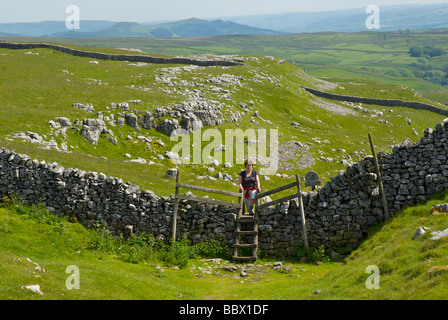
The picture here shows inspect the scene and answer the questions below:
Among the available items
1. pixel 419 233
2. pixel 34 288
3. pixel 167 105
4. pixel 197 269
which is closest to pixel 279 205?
pixel 197 269

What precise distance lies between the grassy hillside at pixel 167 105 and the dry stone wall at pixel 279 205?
3.53 m

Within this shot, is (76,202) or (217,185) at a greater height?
(76,202)

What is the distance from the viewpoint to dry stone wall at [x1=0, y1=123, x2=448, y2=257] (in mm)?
21469

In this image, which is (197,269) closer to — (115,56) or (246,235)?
(246,235)

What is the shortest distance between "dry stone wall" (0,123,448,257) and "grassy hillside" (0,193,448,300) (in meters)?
0.93

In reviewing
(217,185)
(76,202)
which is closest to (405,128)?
(217,185)

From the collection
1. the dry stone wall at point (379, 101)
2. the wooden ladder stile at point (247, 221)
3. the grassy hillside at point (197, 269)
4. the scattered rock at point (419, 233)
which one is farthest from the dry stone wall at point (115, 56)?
the scattered rock at point (419, 233)

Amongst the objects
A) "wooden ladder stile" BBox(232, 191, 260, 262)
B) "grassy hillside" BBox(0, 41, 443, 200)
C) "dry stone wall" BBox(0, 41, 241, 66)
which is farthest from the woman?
"dry stone wall" BBox(0, 41, 241, 66)

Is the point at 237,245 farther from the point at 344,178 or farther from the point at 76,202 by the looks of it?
the point at 76,202

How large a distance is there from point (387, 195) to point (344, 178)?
2.31m

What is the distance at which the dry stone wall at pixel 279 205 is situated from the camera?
21.5 meters

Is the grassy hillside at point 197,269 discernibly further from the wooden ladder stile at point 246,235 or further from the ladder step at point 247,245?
the ladder step at point 247,245

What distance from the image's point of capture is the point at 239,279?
2066 centimetres
